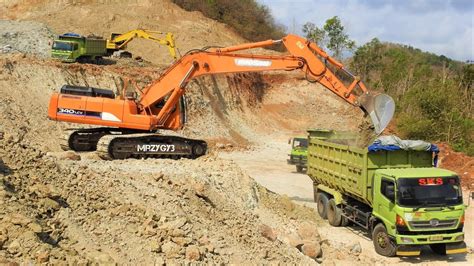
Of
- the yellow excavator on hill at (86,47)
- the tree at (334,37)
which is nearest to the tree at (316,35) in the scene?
the tree at (334,37)

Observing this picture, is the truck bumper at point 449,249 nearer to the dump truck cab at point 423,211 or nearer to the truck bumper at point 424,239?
the dump truck cab at point 423,211

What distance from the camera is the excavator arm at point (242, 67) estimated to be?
16359mm

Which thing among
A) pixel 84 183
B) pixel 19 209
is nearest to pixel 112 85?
pixel 84 183

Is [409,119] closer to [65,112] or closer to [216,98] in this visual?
[216,98]

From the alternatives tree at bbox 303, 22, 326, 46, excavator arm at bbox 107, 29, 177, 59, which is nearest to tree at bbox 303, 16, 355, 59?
tree at bbox 303, 22, 326, 46

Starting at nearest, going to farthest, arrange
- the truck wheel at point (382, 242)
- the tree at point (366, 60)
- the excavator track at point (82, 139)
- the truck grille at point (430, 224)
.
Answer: the truck grille at point (430, 224) < the truck wheel at point (382, 242) < the excavator track at point (82, 139) < the tree at point (366, 60)

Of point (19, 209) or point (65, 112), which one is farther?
point (65, 112)

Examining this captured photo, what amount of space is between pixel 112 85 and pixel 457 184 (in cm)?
2115

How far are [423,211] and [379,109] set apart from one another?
12.2 feet

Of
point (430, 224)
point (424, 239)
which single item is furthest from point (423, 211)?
point (424, 239)

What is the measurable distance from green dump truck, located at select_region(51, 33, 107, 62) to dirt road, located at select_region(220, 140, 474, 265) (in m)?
10.1

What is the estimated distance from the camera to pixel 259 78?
144ft

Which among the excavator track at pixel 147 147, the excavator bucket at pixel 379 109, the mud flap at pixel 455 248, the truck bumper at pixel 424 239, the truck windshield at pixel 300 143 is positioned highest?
the excavator bucket at pixel 379 109

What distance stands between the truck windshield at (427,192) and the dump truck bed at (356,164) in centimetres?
125
